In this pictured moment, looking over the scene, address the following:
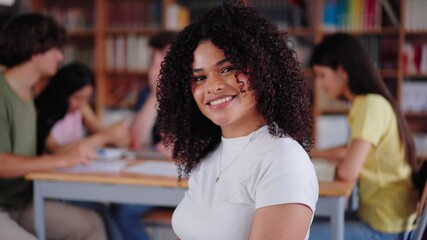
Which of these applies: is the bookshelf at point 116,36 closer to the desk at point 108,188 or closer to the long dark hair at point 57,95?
the long dark hair at point 57,95

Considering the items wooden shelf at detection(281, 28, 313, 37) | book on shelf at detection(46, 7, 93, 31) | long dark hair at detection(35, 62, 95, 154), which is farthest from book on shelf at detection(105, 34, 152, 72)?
long dark hair at detection(35, 62, 95, 154)

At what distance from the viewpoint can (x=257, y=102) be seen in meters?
1.22

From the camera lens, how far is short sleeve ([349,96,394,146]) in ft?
6.19

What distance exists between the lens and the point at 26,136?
212cm

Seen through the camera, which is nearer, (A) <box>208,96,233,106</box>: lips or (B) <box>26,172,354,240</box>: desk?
(A) <box>208,96,233,106</box>: lips

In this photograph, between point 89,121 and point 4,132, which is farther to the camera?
point 89,121

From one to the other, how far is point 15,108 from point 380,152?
1.51 meters

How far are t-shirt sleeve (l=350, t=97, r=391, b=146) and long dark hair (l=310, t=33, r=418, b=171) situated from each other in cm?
11

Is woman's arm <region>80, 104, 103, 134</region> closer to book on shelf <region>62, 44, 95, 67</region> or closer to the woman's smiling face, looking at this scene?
book on shelf <region>62, 44, 95, 67</region>

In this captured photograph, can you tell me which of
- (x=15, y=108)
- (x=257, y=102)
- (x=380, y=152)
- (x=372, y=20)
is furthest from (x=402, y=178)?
(x=372, y=20)

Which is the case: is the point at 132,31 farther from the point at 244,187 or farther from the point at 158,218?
the point at 244,187

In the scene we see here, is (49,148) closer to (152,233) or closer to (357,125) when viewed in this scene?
(152,233)

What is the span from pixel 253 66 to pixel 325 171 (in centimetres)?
95

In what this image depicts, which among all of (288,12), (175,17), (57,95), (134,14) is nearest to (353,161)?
(57,95)
